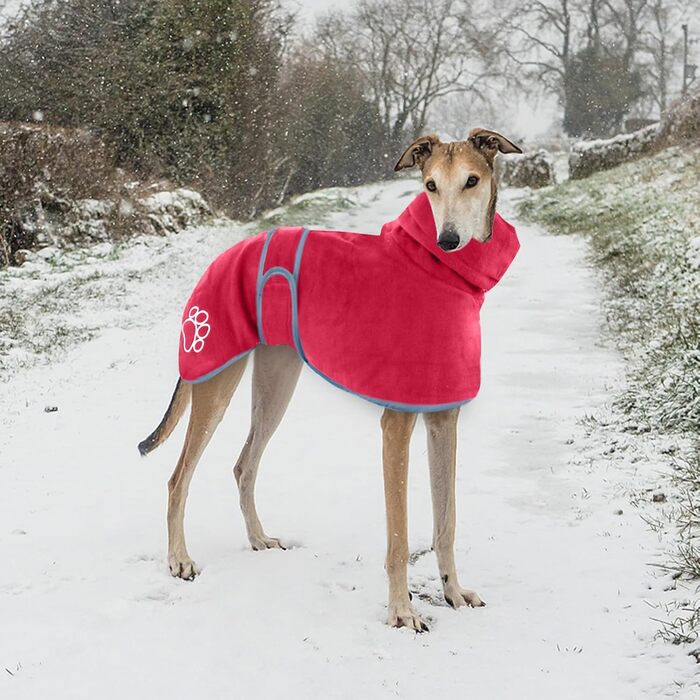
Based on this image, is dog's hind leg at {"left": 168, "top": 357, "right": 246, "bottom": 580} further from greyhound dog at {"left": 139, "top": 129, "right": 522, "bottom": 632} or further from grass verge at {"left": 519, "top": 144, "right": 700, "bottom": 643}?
grass verge at {"left": 519, "top": 144, "right": 700, "bottom": 643}

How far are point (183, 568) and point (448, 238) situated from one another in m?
1.79

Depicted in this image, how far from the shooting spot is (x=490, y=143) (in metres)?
3.19

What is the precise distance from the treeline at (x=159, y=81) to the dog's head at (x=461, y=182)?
591 inches

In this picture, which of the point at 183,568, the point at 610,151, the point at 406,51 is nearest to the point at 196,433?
the point at 183,568

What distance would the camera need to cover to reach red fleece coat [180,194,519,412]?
10.2 ft

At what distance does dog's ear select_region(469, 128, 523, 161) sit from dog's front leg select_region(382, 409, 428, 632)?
3.48 feet

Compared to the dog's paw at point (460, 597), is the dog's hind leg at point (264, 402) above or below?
above

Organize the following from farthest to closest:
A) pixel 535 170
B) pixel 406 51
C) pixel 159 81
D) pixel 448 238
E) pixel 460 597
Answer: pixel 406 51, pixel 535 170, pixel 159 81, pixel 460 597, pixel 448 238

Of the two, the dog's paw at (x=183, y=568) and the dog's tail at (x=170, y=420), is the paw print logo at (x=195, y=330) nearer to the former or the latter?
the dog's tail at (x=170, y=420)

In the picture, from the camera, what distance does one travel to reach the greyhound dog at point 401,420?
10.1 feet

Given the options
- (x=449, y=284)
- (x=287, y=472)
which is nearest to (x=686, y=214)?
(x=287, y=472)

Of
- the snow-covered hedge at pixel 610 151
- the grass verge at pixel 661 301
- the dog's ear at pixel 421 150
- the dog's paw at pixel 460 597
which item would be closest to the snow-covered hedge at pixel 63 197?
the grass verge at pixel 661 301

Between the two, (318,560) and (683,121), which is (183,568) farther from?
(683,121)

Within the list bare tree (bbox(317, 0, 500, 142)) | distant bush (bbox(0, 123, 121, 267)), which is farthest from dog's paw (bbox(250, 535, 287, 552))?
bare tree (bbox(317, 0, 500, 142))
